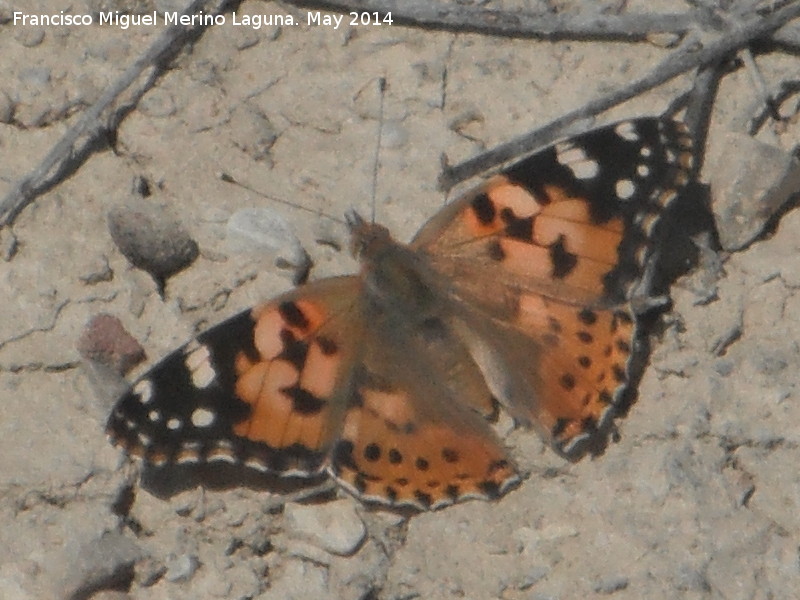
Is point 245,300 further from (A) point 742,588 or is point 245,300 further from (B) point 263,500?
(A) point 742,588

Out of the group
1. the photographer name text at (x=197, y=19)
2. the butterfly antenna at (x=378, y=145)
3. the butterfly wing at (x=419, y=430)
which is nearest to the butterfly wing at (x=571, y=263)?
the butterfly wing at (x=419, y=430)

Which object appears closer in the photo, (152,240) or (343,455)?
(343,455)

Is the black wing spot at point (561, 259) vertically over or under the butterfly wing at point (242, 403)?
over

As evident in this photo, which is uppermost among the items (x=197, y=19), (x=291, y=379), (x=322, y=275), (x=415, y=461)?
(x=197, y=19)

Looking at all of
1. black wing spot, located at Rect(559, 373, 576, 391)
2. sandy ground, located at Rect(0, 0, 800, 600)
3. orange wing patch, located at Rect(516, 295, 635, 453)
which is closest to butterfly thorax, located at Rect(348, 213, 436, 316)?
sandy ground, located at Rect(0, 0, 800, 600)

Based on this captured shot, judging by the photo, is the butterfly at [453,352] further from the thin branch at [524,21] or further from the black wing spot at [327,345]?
the thin branch at [524,21]

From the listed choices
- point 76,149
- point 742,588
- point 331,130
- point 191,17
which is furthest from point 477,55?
point 742,588

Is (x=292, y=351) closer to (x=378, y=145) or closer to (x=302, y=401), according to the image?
(x=302, y=401)

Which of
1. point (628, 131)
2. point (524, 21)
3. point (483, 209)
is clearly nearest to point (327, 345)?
point (483, 209)
